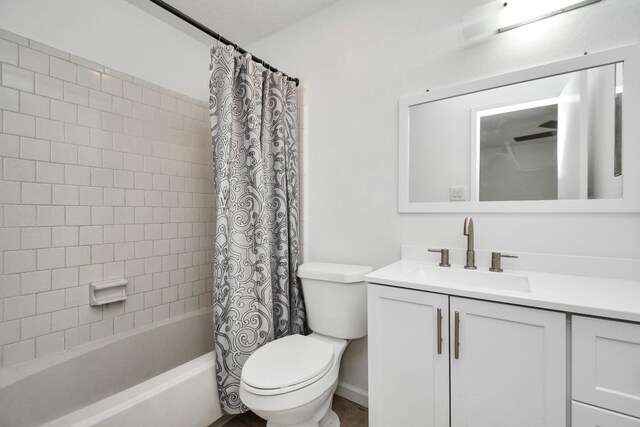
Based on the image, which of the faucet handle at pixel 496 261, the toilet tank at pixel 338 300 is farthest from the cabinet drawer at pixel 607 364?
the toilet tank at pixel 338 300

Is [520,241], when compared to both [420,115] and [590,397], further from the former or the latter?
[420,115]

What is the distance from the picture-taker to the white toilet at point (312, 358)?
1107 millimetres

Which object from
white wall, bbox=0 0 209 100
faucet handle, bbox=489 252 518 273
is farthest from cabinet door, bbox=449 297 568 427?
white wall, bbox=0 0 209 100

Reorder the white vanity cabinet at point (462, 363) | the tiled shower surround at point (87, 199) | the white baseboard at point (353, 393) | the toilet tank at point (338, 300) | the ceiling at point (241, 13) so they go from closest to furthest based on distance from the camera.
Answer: the white vanity cabinet at point (462, 363), the tiled shower surround at point (87, 199), the toilet tank at point (338, 300), the white baseboard at point (353, 393), the ceiling at point (241, 13)

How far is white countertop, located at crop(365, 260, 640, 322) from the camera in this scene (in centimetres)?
78

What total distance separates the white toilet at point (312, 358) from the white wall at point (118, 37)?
1687 millimetres

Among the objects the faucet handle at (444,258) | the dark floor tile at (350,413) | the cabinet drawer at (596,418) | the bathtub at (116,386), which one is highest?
the faucet handle at (444,258)

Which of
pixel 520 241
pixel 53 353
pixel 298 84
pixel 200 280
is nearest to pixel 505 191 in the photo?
pixel 520 241

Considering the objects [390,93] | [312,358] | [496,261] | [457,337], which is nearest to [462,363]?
[457,337]

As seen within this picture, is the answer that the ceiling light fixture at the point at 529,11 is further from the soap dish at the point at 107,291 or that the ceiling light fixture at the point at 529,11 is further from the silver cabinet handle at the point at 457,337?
the soap dish at the point at 107,291

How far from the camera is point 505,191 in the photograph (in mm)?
1303

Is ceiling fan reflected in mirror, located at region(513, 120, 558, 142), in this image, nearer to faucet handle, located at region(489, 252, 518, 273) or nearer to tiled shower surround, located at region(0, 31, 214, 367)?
faucet handle, located at region(489, 252, 518, 273)

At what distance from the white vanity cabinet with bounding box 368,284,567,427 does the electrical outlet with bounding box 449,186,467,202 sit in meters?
0.61

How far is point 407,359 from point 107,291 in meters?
1.68
